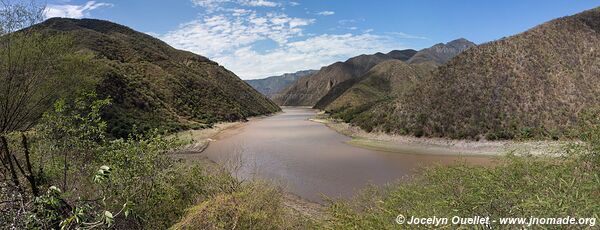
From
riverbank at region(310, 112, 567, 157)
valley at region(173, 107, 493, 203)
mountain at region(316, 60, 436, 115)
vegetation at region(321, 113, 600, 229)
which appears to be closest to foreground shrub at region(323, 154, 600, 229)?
vegetation at region(321, 113, 600, 229)

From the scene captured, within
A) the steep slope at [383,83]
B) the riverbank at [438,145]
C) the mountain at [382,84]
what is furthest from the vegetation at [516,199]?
the steep slope at [383,83]

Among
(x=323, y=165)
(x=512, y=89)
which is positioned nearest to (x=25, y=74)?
(x=323, y=165)

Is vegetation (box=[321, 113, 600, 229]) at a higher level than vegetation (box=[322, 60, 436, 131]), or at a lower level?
lower

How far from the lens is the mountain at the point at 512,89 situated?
46312 mm

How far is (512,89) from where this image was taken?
51.8 meters

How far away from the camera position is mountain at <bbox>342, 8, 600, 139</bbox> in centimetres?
4631

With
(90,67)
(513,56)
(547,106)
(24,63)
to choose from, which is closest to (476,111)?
(547,106)

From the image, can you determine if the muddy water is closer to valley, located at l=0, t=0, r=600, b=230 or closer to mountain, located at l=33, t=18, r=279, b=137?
valley, located at l=0, t=0, r=600, b=230

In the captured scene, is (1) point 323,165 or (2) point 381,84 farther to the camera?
(2) point 381,84

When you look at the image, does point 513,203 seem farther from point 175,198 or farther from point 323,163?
point 323,163

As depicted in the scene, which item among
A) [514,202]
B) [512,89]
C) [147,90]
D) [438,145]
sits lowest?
[438,145]

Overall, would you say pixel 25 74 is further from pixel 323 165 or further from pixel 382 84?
pixel 382 84

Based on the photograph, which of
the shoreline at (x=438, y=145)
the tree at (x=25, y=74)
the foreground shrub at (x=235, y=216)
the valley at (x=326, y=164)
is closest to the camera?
the foreground shrub at (x=235, y=216)

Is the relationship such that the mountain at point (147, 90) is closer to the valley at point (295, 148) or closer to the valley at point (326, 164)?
the valley at point (295, 148)
